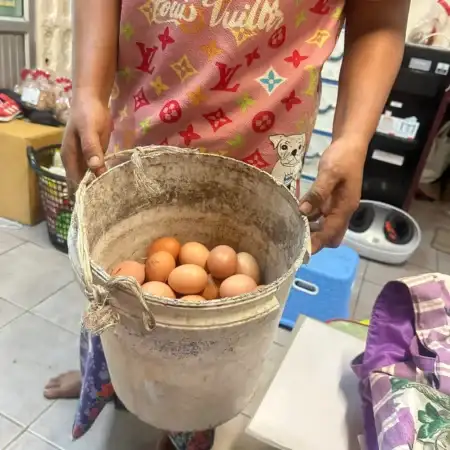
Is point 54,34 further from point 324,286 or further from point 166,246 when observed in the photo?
point 166,246

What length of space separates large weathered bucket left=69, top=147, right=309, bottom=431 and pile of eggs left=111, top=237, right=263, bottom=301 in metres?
0.03

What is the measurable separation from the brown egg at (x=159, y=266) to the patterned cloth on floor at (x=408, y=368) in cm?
33

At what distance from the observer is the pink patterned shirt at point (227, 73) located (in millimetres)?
581

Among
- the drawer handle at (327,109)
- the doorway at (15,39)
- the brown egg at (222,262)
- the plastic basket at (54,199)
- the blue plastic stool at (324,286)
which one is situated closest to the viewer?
the brown egg at (222,262)

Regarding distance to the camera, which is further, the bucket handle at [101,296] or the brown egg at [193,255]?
the brown egg at [193,255]

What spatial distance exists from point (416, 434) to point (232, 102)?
458 millimetres

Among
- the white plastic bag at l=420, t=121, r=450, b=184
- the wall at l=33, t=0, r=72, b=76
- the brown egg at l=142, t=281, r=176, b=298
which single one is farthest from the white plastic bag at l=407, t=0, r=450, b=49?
the brown egg at l=142, t=281, r=176, b=298

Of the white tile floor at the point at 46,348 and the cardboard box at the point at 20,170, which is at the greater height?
the cardboard box at the point at 20,170

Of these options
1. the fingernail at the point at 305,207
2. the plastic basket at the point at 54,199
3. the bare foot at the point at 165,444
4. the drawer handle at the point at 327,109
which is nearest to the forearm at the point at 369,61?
the fingernail at the point at 305,207

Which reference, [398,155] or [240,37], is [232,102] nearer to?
[240,37]

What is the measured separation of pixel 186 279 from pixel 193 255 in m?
0.05

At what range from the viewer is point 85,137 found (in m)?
0.57

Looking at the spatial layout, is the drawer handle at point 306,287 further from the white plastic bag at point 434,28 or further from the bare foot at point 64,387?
the white plastic bag at point 434,28

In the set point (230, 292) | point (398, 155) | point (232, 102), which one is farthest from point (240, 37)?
point (398, 155)
